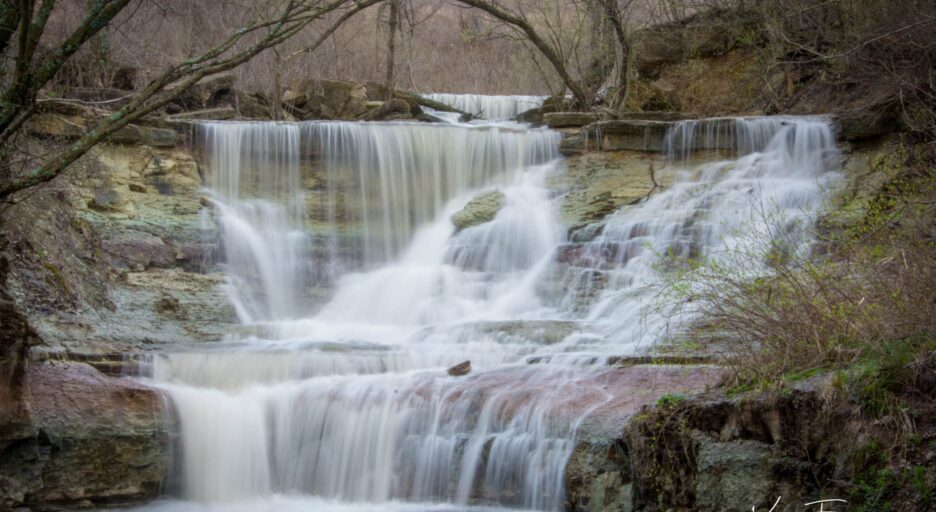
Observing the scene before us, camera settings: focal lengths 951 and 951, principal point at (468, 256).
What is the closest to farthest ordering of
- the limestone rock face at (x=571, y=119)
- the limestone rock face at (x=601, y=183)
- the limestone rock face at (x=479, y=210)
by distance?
the limestone rock face at (x=601, y=183) < the limestone rock face at (x=479, y=210) < the limestone rock face at (x=571, y=119)

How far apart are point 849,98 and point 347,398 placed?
33.5 feet

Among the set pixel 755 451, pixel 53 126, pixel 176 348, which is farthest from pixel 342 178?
pixel 755 451

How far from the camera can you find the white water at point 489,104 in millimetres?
21109

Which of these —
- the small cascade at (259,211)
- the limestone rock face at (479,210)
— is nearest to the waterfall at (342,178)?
the small cascade at (259,211)

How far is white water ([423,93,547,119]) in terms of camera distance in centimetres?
2111

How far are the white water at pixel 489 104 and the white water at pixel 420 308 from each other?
204 inches

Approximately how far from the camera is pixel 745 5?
17688 millimetres

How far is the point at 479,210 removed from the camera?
14.8 m

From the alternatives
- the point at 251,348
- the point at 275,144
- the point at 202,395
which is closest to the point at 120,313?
the point at 251,348

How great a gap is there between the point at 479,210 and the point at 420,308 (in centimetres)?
257

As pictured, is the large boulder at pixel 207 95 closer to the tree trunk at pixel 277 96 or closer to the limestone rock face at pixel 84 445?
the tree trunk at pixel 277 96

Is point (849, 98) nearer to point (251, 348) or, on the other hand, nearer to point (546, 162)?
point (546, 162)

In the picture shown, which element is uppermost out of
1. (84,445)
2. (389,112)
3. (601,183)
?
(389,112)

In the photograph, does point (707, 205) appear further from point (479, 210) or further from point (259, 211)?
point (259, 211)
